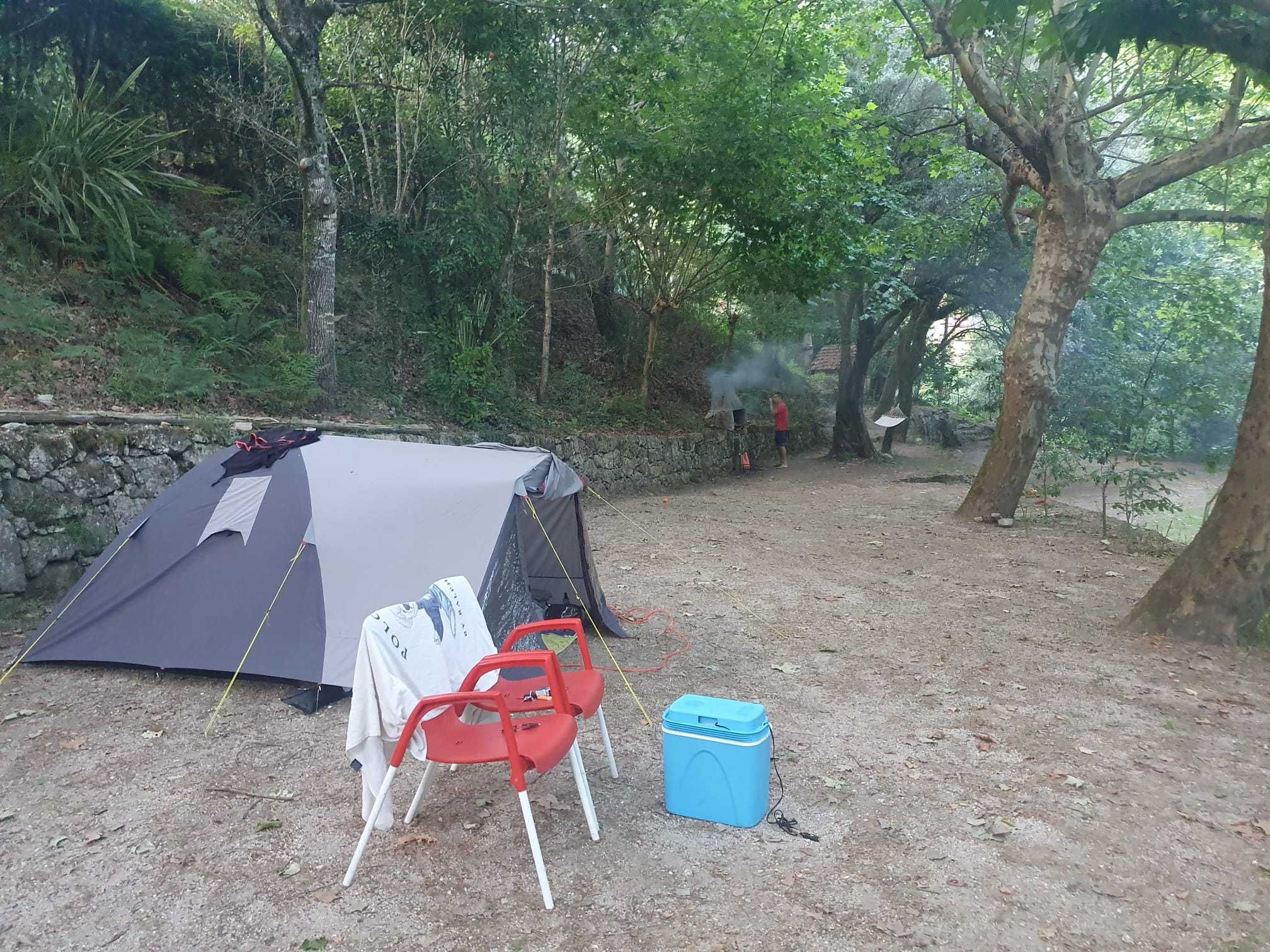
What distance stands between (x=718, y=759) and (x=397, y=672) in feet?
4.19

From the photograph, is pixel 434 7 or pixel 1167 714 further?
pixel 434 7

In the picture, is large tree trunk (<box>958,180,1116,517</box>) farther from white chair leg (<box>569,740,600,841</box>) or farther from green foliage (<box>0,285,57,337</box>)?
green foliage (<box>0,285,57,337</box>)

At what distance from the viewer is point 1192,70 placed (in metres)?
8.71

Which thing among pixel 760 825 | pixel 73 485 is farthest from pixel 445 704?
pixel 73 485

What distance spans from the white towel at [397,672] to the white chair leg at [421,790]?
173 mm

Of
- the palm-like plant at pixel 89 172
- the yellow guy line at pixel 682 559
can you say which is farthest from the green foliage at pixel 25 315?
the yellow guy line at pixel 682 559

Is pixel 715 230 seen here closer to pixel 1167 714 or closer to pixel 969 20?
pixel 969 20

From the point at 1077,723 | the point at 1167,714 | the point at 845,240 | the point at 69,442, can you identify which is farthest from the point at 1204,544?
the point at 845,240

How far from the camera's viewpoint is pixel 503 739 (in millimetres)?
3186

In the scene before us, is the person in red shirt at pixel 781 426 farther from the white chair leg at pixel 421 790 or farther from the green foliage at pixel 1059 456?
the white chair leg at pixel 421 790

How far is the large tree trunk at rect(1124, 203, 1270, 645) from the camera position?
231 inches

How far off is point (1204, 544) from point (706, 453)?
1064 cm

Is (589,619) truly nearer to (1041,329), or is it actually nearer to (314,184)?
(314,184)

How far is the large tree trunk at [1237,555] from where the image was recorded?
5.86m
